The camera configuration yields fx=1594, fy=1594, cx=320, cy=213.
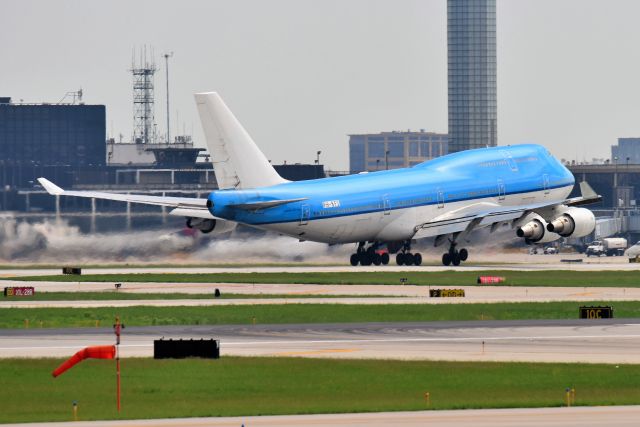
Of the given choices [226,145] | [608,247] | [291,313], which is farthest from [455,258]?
[608,247]

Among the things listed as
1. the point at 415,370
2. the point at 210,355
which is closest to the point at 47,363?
the point at 210,355

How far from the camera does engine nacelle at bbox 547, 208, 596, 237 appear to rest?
113 m

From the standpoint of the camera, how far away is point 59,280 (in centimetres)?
9988

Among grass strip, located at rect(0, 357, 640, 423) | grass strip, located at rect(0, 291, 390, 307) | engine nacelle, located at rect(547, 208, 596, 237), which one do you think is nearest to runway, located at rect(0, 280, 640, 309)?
grass strip, located at rect(0, 291, 390, 307)

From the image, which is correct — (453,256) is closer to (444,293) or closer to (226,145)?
(226,145)

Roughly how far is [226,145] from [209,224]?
905cm

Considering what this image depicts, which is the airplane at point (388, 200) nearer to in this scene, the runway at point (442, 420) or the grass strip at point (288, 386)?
A: the grass strip at point (288, 386)

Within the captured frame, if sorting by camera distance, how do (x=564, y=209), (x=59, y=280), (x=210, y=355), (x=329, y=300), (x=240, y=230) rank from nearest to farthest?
(x=210, y=355) → (x=329, y=300) → (x=59, y=280) → (x=564, y=209) → (x=240, y=230)

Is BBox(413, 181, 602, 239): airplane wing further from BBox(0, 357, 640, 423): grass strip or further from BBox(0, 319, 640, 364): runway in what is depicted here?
BBox(0, 357, 640, 423): grass strip

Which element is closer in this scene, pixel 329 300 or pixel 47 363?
pixel 47 363

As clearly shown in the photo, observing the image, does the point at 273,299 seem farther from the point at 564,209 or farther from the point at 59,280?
the point at 564,209

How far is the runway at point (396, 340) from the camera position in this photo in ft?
177

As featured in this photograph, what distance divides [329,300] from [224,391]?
112 feet

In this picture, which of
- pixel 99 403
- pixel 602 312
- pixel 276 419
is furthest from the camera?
pixel 602 312
